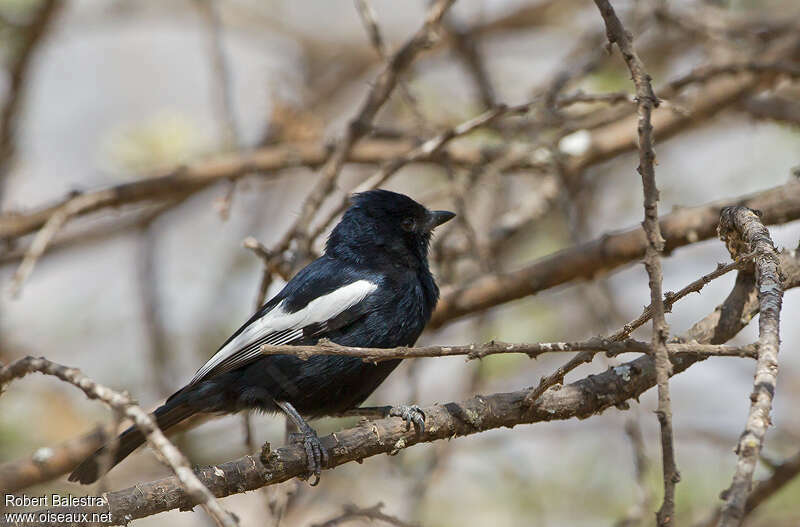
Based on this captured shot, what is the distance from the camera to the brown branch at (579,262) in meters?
3.87

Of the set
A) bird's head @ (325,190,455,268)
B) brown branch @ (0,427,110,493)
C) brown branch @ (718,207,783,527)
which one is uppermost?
bird's head @ (325,190,455,268)

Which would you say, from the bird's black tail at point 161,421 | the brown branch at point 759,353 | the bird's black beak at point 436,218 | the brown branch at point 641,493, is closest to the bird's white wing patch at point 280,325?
the bird's black tail at point 161,421

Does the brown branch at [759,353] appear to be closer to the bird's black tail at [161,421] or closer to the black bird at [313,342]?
the black bird at [313,342]

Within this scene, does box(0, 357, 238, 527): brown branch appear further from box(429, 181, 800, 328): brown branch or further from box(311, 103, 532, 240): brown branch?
box(429, 181, 800, 328): brown branch

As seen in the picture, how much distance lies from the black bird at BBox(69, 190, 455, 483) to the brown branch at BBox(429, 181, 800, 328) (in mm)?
375

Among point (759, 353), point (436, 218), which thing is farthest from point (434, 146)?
point (759, 353)

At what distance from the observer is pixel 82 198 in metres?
4.63

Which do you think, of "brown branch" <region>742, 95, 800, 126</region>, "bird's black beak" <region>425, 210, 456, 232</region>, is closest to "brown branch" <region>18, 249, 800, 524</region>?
"bird's black beak" <region>425, 210, 456, 232</region>

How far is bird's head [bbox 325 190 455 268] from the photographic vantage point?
4168 mm

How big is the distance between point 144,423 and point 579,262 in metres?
2.68

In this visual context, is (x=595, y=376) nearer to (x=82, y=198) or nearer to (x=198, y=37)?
(x=82, y=198)

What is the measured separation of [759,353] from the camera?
1.91m

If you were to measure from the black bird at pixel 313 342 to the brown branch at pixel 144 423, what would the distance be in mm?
1349

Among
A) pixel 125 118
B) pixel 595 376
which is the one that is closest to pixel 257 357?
pixel 595 376
